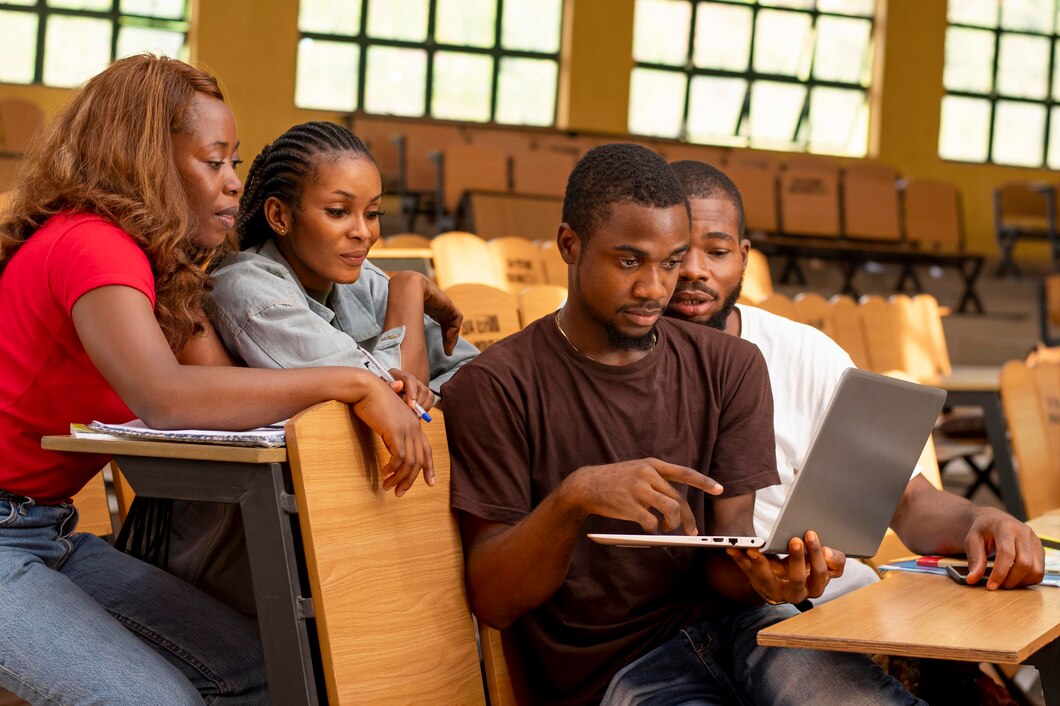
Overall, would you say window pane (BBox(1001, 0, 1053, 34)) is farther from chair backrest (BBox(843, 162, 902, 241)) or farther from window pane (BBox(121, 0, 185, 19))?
window pane (BBox(121, 0, 185, 19))

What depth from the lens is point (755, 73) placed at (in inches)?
481

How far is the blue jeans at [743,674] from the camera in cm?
153

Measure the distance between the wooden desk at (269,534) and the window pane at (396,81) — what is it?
390 inches

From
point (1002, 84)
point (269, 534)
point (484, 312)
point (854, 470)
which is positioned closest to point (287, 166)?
point (269, 534)

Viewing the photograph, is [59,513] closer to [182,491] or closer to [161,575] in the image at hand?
[161,575]

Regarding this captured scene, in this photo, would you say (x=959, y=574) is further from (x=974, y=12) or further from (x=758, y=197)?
(x=974, y=12)

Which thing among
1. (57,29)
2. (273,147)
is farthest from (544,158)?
(273,147)

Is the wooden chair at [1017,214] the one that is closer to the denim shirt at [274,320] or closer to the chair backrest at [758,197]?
the chair backrest at [758,197]

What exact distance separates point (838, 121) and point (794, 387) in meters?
11.0

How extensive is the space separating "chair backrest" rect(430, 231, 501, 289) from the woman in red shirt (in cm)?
285

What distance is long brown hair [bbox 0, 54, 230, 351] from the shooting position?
170 cm

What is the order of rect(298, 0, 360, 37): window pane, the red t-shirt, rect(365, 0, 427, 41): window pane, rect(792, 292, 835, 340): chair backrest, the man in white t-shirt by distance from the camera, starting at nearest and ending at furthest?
the red t-shirt → the man in white t-shirt → rect(792, 292, 835, 340): chair backrest → rect(298, 0, 360, 37): window pane → rect(365, 0, 427, 41): window pane

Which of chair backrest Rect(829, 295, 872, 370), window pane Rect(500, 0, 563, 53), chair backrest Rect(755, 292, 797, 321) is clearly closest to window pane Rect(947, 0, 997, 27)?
window pane Rect(500, 0, 563, 53)

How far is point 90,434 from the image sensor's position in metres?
1.58
